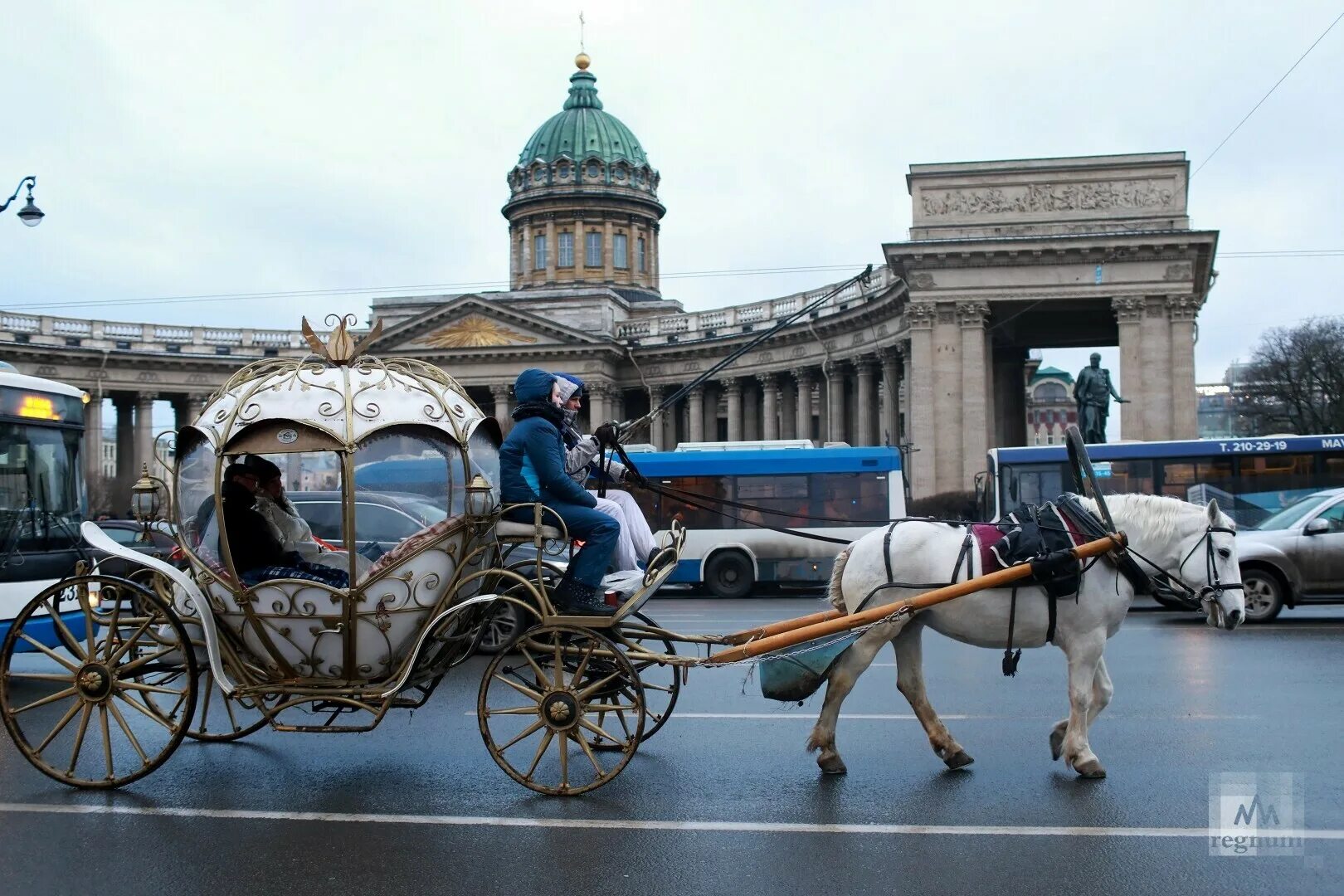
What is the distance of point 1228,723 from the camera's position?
9.16 metres

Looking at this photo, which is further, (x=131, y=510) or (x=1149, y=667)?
(x=1149, y=667)

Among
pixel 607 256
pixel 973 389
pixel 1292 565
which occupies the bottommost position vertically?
pixel 1292 565

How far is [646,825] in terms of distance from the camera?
6.74m

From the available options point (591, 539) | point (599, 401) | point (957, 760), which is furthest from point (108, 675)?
point (599, 401)

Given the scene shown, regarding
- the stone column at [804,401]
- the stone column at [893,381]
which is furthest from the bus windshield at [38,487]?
the stone column at [804,401]

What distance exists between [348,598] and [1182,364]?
123 feet

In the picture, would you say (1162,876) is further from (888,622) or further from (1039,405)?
(1039,405)

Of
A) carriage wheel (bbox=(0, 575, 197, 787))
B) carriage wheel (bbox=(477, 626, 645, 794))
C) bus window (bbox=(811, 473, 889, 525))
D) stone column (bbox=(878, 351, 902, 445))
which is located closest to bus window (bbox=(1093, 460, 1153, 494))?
bus window (bbox=(811, 473, 889, 525))

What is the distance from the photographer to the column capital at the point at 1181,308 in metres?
40.0

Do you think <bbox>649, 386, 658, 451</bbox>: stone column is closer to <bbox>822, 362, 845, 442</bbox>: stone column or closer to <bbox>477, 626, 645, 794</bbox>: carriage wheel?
<bbox>822, 362, 845, 442</bbox>: stone column

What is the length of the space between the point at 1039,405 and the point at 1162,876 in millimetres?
132963

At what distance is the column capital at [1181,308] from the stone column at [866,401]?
49.3ft

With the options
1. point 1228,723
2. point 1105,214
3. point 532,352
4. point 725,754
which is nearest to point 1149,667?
point 1228,723

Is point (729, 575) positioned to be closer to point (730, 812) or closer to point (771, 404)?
point (730, 812)
